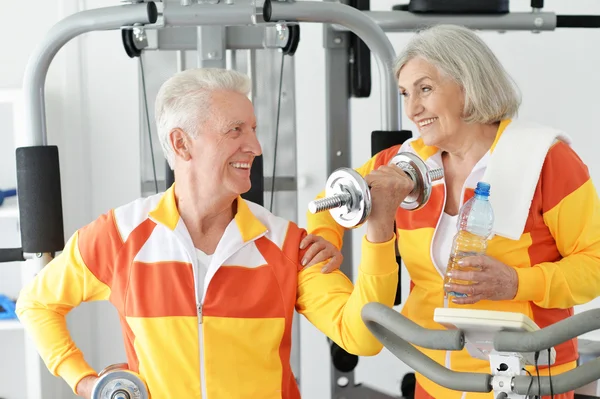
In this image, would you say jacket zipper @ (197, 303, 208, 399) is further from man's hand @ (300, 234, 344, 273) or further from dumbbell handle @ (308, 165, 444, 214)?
dumbbell handle @ (308, 165, 444, 214)

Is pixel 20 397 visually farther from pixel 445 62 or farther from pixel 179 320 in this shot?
pixel 445 62

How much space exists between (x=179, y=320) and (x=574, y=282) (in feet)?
2.79

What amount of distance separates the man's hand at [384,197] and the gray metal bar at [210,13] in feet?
2.14

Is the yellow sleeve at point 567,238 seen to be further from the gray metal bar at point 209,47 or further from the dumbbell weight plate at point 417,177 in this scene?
the gray metal bar at point 209,47

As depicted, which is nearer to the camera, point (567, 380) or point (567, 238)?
point (567, 380)

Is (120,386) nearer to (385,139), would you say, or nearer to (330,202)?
(330,202)

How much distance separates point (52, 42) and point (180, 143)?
50cm

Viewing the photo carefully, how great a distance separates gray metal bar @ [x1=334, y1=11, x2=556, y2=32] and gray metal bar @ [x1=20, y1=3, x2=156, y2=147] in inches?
24.9

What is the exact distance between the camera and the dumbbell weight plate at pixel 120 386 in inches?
63.6

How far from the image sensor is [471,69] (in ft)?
5.61

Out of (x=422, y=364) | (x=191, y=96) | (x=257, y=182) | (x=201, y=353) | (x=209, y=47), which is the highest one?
(x=209, y=47)

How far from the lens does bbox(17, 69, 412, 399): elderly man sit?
1.62 meters

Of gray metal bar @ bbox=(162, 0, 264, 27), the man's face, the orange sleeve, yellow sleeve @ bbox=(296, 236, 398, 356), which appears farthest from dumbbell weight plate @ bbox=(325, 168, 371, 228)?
gray metal bar @ bbox=(162, 0, 264, 27)

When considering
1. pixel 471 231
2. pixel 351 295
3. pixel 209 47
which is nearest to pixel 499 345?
pixel 351 295
